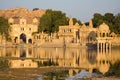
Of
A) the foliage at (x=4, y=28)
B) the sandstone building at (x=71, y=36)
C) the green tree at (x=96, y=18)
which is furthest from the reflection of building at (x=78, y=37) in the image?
the green tree at (x=96, y=18)

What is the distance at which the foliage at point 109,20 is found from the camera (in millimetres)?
101062

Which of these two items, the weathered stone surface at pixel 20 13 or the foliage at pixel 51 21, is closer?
the foliage at pixel 51 21

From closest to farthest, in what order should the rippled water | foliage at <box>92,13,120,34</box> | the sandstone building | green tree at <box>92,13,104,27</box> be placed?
the rippled water < the sandstone building < foliage at <box>92,13,120,34</box> < green tree at <box>92,13,104,27</box>

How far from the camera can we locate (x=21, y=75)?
31953 mm

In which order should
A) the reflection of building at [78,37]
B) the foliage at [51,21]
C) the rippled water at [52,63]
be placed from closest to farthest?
1. the rippled water at [52,63]
2. the reflection of building at [78,37]
3. the foliage at [51,21]

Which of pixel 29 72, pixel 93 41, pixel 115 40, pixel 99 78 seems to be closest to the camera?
pixel 99 78

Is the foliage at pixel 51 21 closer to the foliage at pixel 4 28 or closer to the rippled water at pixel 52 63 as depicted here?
the foliage at pixel 4 28

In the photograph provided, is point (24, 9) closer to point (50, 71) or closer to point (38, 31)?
point (38, 31)

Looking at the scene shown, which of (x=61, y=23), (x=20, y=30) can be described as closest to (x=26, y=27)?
(x=20, y=30)

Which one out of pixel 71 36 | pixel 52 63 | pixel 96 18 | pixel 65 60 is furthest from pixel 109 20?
pixel 52 63

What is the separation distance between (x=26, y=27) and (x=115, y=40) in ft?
101

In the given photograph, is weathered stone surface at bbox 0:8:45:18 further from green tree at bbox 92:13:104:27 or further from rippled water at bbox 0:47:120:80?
rippled water at bbox 0:47:120:80

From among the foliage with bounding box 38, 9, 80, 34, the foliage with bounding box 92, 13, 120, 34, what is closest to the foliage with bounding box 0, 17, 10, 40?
the foliage with bounding box 38, 9, 80, 34

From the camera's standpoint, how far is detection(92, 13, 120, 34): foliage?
332 ft
